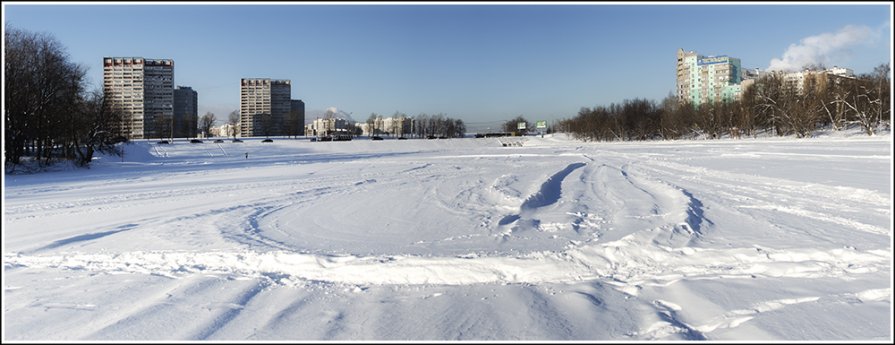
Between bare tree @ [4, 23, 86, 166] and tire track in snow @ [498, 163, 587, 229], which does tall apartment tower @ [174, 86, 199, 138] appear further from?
tire track in snow @ [498, 163, 587, 229]

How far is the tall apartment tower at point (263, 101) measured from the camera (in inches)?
5492

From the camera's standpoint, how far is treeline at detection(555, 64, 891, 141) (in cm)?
5672

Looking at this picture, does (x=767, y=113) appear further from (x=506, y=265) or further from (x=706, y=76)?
(x=506, y=265)

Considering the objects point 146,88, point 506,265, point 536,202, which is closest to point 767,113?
point 536,202

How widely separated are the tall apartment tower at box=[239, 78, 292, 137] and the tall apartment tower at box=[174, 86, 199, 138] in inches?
489

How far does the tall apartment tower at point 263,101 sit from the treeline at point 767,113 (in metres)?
83.2

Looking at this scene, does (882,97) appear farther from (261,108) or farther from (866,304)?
(261,108)

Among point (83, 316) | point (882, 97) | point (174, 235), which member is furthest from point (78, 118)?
point (882, 97)

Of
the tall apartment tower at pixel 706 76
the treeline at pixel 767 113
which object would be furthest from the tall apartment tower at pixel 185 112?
the tall apartment tower at pixel 706 76

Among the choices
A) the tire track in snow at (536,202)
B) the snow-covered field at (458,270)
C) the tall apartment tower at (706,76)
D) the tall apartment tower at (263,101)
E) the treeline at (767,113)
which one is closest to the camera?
the snow-covered field at (458,270)

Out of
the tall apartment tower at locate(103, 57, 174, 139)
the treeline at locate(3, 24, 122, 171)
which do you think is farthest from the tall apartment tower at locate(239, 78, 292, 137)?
the treeline at locate(3, 24, 122, 171)

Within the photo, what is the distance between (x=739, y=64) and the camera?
5458 inches

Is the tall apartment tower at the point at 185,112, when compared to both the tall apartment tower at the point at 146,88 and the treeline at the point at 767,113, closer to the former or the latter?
the tall apartment tower at the point at 146,88

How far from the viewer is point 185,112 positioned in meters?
131
